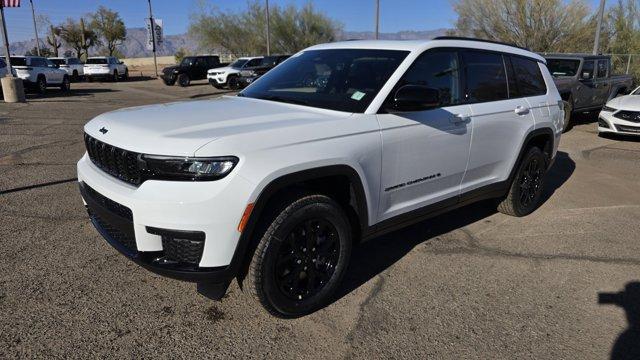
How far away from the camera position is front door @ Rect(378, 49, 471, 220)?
3508 mm

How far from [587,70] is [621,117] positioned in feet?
6.83

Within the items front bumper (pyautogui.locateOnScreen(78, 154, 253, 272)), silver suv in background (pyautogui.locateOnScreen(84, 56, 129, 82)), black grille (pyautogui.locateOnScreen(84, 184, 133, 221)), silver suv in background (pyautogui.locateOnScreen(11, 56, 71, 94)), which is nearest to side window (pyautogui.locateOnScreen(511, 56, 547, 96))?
front bumper (pyautogui.locateOnScreen(78, 154, 253, 272))

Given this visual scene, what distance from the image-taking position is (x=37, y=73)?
68.5 ft

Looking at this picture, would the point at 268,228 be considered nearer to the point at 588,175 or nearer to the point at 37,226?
the point at 37,226

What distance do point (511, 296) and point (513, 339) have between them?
0.60 metres

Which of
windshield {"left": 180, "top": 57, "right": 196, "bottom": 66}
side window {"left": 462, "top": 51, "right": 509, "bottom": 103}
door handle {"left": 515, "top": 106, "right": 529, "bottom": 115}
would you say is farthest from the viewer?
windshield {"left": 180, "top": 57, "right": 196, "bottom": 66}

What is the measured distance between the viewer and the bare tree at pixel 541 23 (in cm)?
2380

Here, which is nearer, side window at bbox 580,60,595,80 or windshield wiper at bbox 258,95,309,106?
windshield wiper at bbox 258,95,309,106

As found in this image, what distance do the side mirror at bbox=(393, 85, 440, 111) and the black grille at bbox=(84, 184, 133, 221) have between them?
189 centimetres

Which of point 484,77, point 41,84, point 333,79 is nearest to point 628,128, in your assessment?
point 484,77

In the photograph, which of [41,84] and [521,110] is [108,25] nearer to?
[41,84]

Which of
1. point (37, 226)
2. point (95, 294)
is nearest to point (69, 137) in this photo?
point (37, 226)

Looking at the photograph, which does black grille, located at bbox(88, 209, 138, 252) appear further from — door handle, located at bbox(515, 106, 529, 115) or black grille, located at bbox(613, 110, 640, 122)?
black grille, located at bbox(613, 110, 640, 122)

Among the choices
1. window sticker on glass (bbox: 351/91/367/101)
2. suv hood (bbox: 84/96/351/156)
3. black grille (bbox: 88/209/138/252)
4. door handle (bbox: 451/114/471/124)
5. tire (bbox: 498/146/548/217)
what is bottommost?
tire (bbox: 498/146/548/217)
